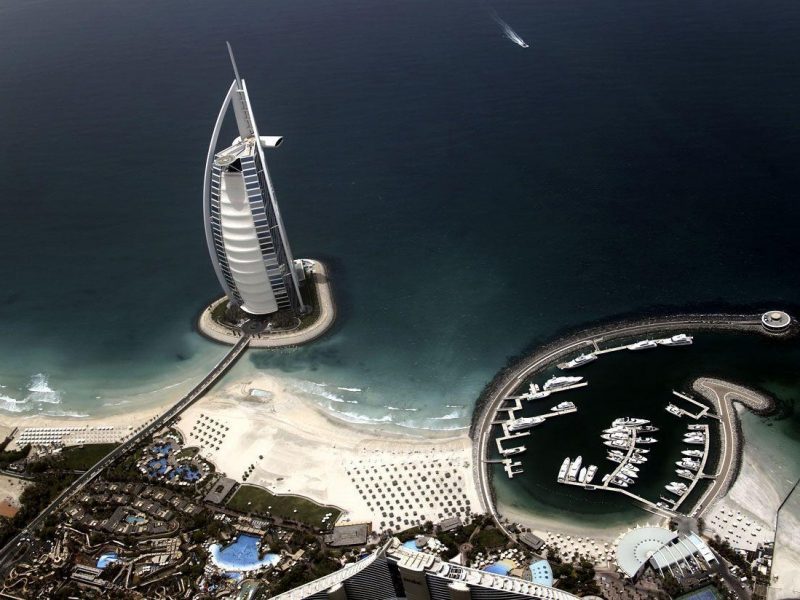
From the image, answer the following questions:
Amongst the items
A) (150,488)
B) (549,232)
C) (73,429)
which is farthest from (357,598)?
(549,232)

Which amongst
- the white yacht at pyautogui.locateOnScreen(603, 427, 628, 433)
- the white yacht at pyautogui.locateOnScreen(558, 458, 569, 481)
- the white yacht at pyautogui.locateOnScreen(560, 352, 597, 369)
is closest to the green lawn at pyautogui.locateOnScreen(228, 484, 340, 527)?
the white yacht at pyautogui.locateOnScreen(558, 458, 569, 481)

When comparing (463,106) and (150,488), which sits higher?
(463,106)

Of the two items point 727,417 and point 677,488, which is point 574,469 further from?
point 727,417

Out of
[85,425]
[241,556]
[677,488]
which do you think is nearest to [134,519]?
[241,556]

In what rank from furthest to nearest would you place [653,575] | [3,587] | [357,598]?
[3,587]
[653,575]
[357,598]

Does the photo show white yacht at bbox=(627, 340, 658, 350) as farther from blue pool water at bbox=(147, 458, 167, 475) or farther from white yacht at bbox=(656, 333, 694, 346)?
blue pool water at bbox=(147, 458, 167, 475)

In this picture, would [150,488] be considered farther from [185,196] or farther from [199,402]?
[185,196]

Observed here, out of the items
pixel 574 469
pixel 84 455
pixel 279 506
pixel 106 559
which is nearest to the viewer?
pixel 106 559
